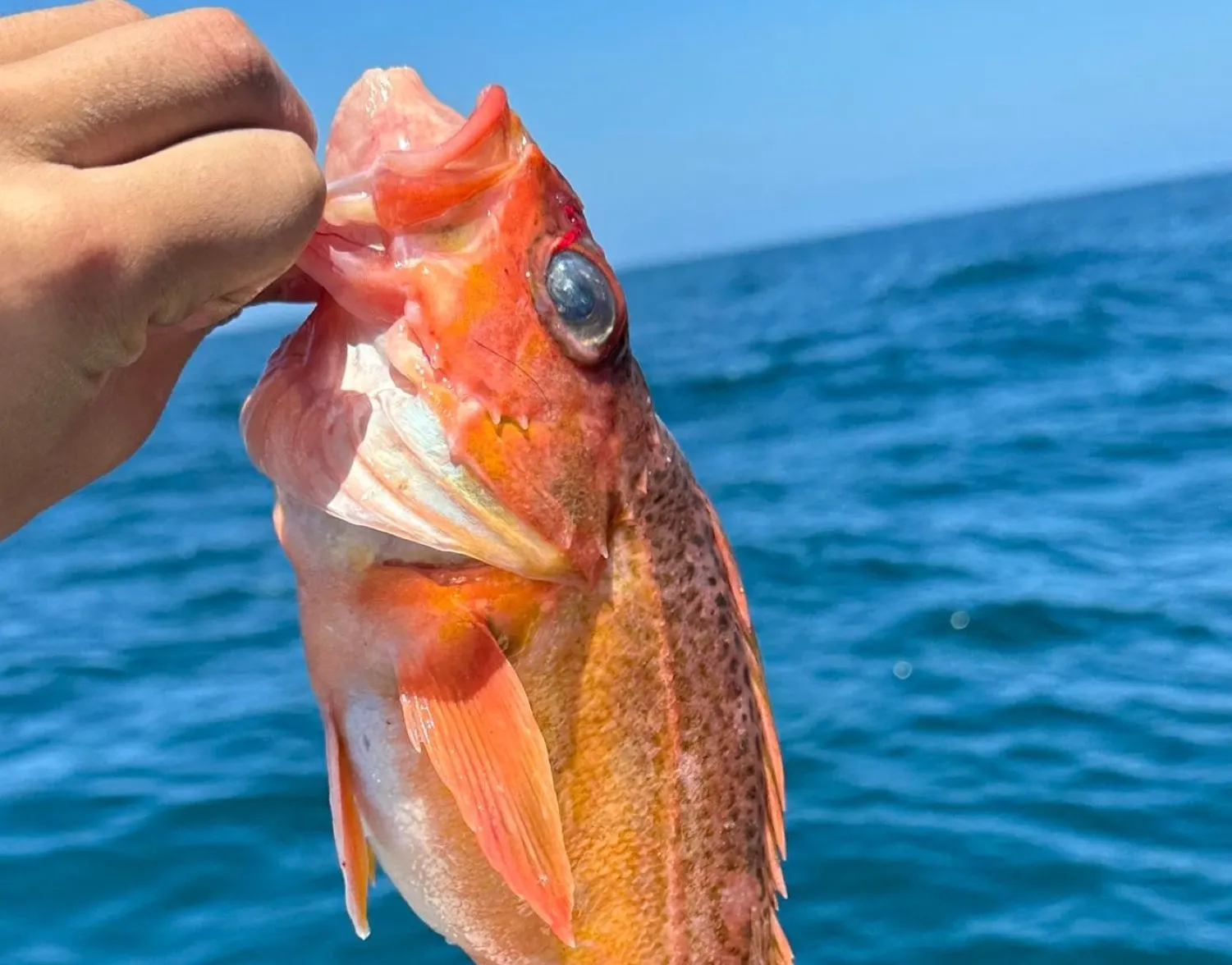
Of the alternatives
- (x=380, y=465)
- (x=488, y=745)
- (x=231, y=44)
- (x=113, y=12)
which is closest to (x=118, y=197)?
(x=231, y=44)

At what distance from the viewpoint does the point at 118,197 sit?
4.72 ft

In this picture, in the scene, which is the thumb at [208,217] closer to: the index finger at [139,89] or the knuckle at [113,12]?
the index finger at [139,89]

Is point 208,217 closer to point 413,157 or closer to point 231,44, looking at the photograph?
point 231,44

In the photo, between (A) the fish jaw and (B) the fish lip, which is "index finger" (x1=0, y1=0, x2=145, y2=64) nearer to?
(B) the fish lip

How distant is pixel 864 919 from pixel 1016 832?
105 centimetres

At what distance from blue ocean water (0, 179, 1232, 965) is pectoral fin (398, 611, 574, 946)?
374cm

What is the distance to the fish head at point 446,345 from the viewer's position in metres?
2.01

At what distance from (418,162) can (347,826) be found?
1259 mm

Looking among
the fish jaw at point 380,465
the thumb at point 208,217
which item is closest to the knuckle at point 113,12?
the thumb at point 208,217

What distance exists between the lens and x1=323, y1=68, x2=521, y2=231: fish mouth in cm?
197

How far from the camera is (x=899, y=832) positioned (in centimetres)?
614

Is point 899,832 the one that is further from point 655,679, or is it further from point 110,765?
point 110,765

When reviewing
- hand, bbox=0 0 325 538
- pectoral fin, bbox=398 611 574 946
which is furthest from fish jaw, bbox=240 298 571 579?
hand, bbox=0 0 325 538

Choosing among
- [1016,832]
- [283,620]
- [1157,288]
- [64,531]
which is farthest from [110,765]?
[1157,288]
